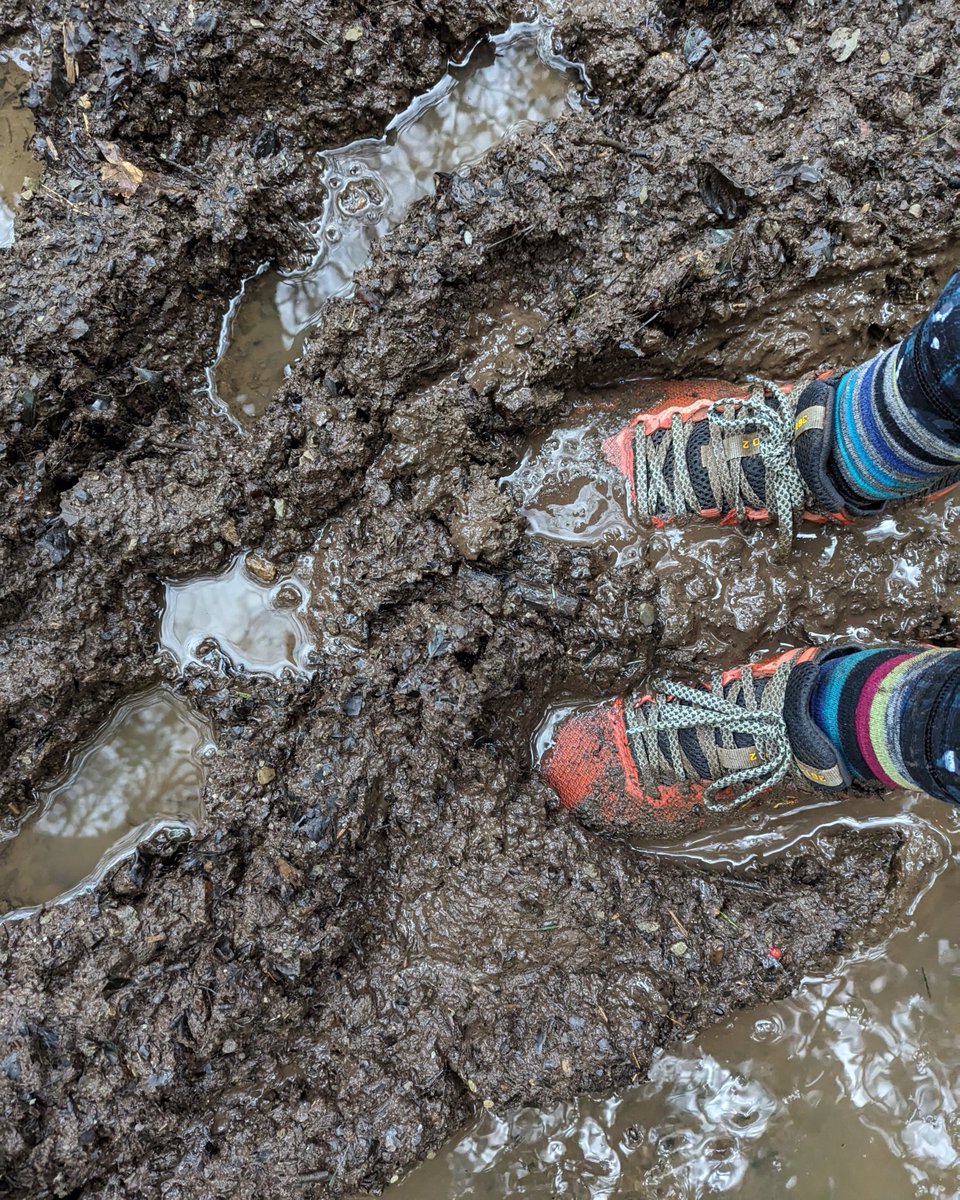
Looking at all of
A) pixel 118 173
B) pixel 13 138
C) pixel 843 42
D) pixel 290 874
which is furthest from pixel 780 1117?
pixel 13 138

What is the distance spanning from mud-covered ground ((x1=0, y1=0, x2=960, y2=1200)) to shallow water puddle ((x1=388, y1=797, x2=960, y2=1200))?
134mm

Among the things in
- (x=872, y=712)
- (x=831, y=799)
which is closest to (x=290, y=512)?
(x=872, y=712)

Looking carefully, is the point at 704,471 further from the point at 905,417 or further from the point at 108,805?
the point at 108,805

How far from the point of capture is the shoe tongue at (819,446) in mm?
2305

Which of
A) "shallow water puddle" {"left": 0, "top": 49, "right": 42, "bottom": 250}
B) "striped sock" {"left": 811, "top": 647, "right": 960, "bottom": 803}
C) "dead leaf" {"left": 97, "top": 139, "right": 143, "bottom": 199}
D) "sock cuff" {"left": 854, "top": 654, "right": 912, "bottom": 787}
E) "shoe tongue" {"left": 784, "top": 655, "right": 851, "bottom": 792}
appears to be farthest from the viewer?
"shallow water puddle" {"left": 0, "top": 49, "right": 42, "bottom": 250}

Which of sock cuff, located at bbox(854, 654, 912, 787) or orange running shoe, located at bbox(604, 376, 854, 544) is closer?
sock cuff, located at bbox(854, 654, 912, 787)

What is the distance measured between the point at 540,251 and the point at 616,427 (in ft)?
1.99

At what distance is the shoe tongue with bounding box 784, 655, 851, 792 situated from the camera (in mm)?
2230

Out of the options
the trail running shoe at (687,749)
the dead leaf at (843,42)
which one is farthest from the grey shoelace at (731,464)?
the dead leaf at (843,42)

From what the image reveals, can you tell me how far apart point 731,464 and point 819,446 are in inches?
10.0

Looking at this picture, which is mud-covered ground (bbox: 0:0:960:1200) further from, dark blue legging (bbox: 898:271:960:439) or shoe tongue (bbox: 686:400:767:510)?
dark blue legging (bbox: 898:271:960:439)

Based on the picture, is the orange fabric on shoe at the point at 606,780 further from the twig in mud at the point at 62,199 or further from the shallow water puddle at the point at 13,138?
the shallow water puddle at the point at 13,138

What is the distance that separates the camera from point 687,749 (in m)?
2.48

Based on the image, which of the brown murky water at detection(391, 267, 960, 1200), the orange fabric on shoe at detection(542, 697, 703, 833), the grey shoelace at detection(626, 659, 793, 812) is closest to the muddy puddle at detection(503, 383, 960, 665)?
the brown murky water at detection(391, 267, 960, 1200)
